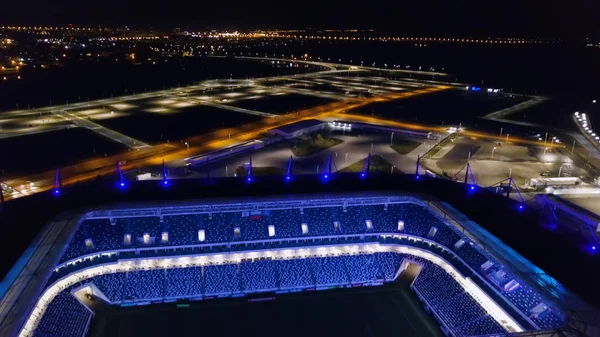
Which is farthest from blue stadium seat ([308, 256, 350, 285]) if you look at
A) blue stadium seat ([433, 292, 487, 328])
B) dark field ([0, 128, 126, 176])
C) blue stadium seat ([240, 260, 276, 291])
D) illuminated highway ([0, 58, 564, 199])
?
dark field ([0, 128, 126, 176])

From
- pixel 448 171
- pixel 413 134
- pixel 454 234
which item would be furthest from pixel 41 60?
pixel 454 234

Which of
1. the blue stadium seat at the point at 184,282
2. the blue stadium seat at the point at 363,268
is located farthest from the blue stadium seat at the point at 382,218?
the blue stadium seat at the point at 184,282

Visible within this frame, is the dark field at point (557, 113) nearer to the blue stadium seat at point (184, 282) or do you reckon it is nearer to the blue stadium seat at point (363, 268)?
the blue stadium seat at point (363, 268)

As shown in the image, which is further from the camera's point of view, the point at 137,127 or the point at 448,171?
the point at 137,127

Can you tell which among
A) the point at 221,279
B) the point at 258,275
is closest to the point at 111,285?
the point at 221,279

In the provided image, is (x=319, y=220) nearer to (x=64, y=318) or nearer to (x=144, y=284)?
(x=144, y=284)

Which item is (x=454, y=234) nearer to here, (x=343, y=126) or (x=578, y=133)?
(x=343, y=126)
